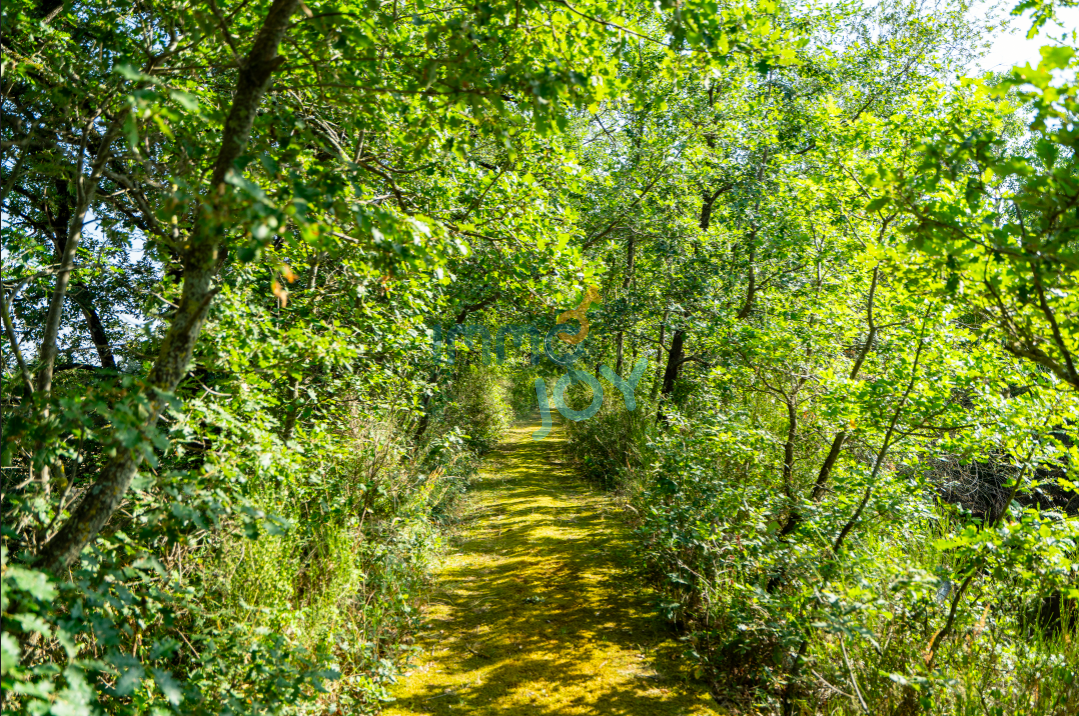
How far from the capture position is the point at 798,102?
8484 millimetres

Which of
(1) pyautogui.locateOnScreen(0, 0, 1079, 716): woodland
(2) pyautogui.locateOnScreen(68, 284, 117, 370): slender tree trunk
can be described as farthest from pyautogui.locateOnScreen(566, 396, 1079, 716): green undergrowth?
(2) pyautogui.locateOnScreen(68, 284, 117, 370): slender tree trunk

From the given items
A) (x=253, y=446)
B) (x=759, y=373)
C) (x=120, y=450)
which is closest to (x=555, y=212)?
(x=759, y=373)

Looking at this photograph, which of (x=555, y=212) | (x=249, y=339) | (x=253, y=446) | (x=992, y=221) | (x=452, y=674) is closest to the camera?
(x=992, y=221)

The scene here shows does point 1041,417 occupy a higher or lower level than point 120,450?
lower

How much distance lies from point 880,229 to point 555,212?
8.60ft

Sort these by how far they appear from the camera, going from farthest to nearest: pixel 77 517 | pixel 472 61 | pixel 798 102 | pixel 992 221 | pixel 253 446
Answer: pixel 798 102 → pixel 253 446 → pixel 992 221 → pixel 472 61 → pixel 77 517

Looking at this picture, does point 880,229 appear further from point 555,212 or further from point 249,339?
point 249,339

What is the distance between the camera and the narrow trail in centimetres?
424

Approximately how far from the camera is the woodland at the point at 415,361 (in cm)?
206

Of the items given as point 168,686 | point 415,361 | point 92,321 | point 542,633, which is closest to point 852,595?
point 542,633

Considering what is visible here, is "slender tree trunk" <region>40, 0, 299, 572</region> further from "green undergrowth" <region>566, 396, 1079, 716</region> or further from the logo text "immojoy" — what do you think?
the logo text "immojoy"

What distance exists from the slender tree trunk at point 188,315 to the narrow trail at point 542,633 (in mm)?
2573

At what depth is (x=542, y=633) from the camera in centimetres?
523

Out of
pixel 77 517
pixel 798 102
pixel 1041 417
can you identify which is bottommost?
pixel 1041 417
